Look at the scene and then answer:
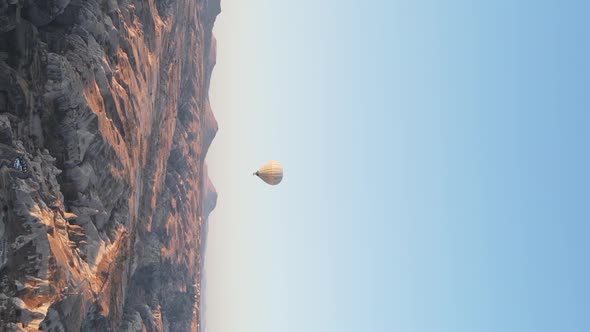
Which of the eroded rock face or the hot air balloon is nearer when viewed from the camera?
the eroded rock face

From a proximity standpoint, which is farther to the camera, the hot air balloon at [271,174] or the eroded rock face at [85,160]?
the hot air balloon at [271,174]

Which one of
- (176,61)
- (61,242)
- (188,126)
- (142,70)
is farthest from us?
(188,126)

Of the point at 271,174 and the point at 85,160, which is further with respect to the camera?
the point at 271,174

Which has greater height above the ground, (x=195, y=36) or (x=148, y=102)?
(x=195, y=36)

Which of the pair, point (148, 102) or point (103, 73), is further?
point (148, 102)

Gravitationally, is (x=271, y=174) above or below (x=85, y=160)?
above

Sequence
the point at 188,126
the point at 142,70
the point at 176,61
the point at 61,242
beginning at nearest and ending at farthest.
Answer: the point at 61,242 < the point at 142,70 < the point at 176,61 < the point at 188,126

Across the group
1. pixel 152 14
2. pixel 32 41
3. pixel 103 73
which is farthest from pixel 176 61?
pixel 32 41

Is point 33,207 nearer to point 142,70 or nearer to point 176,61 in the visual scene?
point 142,70
